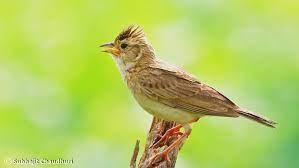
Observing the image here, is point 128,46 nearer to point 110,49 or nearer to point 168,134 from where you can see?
point 110,49

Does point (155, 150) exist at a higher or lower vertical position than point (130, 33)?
lower

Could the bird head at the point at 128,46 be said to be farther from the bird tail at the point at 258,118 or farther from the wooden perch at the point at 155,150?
the bird tail at the point at 258,118

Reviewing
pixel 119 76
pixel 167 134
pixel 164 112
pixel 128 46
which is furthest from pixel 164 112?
pixel 119 76

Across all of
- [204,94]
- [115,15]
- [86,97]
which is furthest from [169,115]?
[115,15]

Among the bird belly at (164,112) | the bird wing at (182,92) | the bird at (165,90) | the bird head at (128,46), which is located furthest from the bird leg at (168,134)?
the bird head at (128,46)

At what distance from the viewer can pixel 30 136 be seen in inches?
485

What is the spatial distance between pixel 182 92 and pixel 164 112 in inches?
13.3

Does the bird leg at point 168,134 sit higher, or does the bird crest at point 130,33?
the bird crest at point 130,33

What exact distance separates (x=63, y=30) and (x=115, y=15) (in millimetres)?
698

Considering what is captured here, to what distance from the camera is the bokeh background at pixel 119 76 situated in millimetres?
12320

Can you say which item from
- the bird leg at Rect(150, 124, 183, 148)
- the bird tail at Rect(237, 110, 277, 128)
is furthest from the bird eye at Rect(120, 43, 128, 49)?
the bird tail at Rect(237, 110, 277, 128)

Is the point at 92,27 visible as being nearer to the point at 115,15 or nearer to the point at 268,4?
the point at 115,15

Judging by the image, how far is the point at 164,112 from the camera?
1027cm

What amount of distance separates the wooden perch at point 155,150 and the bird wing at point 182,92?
15.7 inches
